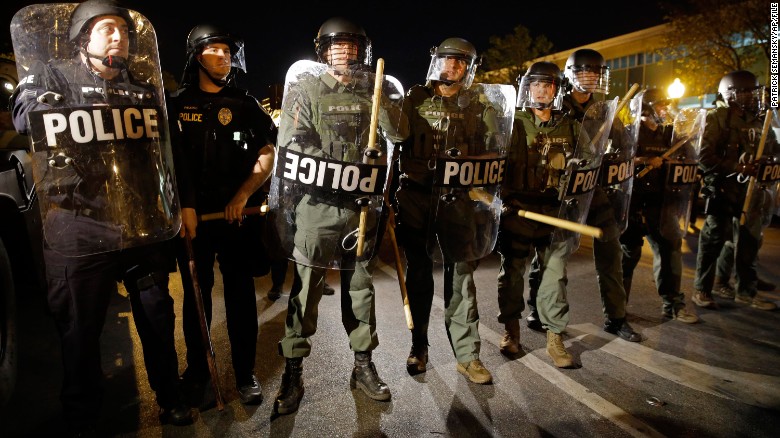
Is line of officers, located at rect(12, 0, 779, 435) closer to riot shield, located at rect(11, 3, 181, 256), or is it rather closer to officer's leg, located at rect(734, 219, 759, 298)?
riot shield, located at rect(11, 3, 181, 256)

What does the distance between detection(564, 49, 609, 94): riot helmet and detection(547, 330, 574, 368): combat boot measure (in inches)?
75.6

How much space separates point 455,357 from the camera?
135 inches

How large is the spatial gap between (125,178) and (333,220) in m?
1.05

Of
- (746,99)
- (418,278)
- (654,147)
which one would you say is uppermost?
(746,99)

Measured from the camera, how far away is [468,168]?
300cm

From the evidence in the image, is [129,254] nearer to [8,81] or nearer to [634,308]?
[8,81]

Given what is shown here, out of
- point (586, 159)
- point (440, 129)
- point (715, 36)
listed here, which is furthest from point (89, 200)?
point (715, 36)

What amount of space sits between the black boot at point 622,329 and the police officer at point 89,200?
11.4 feet

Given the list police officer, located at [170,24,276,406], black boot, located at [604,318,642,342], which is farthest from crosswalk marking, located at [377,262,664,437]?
police officer, located at [170,24,276,406]

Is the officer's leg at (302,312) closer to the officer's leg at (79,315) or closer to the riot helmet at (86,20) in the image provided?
the officer's leg at (79,315)

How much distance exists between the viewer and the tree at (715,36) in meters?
14.8

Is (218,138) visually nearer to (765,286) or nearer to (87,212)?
(87,212)

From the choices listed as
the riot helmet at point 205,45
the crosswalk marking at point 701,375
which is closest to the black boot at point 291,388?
the riot helmet at point 205,45

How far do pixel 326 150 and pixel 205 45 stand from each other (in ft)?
3.22
